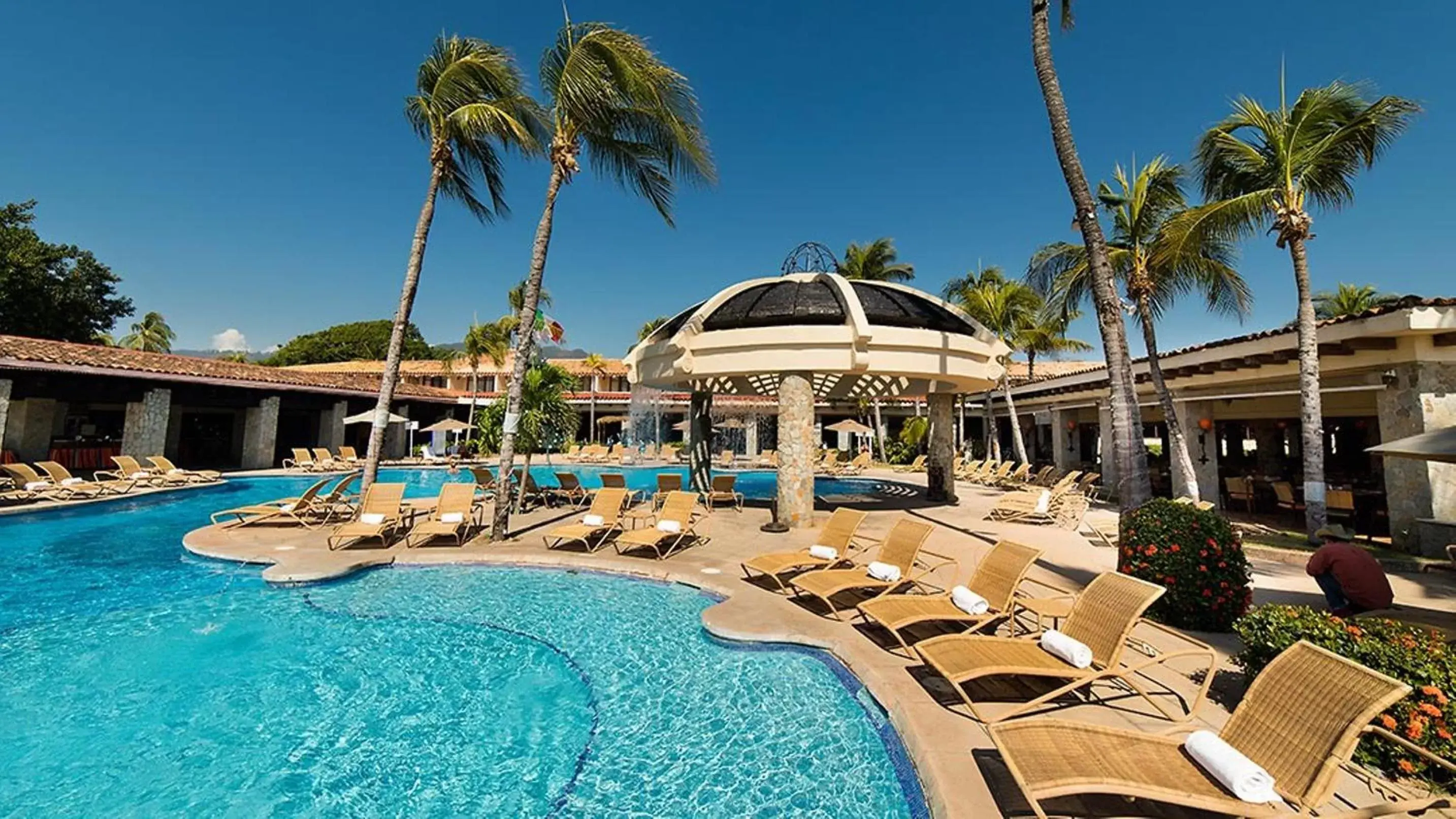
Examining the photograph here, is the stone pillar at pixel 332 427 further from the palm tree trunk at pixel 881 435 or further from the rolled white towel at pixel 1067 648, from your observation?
the rolled white towel at pixel 1067 648

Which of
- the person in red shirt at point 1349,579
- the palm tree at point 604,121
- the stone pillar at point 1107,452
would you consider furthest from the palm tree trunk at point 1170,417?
the palm tree at point 604,121

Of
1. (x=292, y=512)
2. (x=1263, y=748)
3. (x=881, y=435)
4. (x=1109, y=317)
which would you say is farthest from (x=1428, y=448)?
(x=881, y=435)

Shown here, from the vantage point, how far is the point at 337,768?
3.91m

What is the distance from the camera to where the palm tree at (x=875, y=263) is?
3077cm

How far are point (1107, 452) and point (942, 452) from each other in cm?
766

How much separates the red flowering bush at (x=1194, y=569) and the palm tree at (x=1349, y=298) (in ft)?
120

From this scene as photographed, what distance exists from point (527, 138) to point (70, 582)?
10.0 metres

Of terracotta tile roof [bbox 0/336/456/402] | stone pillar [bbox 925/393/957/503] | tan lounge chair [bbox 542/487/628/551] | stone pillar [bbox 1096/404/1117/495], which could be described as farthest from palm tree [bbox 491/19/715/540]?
terracotta tile roof [bbox 0/336/456/402]

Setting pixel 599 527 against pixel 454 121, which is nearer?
pixel 599 527

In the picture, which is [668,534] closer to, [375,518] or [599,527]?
[599,527]

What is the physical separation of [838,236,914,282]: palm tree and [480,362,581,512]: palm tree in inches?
651

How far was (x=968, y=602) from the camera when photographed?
17.3 feet

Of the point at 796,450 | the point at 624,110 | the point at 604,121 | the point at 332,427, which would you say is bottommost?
the point at 796,450

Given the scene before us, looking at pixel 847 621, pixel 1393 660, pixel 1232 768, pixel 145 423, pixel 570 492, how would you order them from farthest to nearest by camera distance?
1. pixel 145 423
2. pixel 570 492
3. pixel 847 621
4. pixel 1393 660
5. pixel 1232 768
